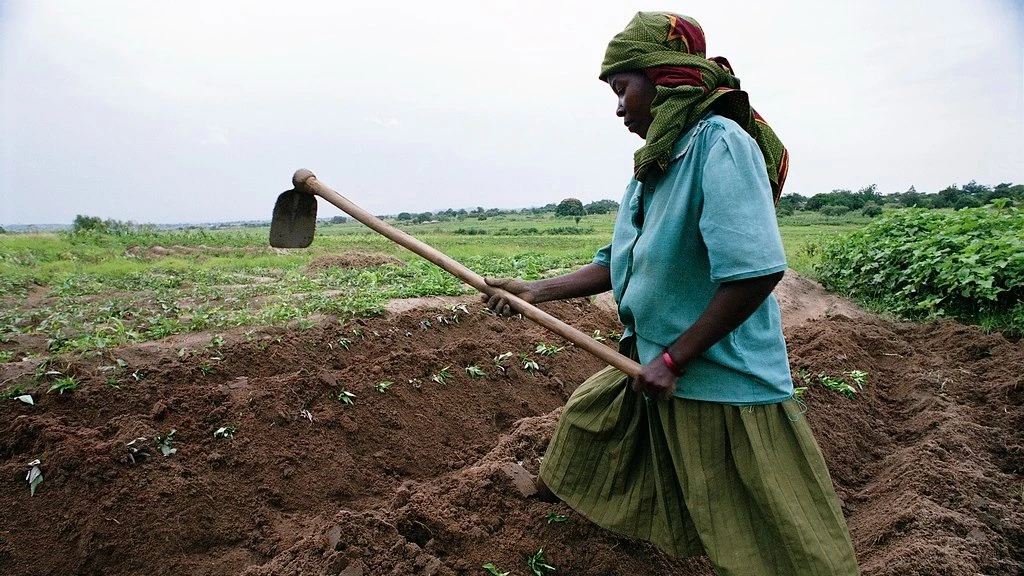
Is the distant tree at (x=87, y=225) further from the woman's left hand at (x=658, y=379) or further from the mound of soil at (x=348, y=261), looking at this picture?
the woman's left hand at (x=658, y=379)

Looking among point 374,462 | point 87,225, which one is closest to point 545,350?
point 374,462

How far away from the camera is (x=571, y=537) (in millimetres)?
2338

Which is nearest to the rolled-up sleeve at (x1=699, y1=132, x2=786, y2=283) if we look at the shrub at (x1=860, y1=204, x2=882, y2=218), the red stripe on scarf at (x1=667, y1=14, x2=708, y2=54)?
the red stripe on scarf at (x1=667, y1=14, x2=708, y2=54)

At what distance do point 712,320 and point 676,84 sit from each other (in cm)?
66

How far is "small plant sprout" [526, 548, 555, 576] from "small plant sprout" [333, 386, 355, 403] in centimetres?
166

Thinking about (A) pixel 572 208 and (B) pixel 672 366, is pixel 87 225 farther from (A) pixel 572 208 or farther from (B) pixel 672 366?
(A) pixel 572 208

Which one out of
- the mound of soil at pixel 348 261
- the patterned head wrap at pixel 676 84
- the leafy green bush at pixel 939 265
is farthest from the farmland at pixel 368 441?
the mound of soil at pixel 348 261

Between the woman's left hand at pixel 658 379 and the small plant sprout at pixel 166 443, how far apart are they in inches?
91.2

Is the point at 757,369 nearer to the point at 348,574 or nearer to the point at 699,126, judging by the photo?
the point at 699,126

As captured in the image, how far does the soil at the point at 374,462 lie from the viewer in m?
2.36

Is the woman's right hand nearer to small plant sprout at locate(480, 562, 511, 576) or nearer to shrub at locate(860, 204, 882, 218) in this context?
small plant sprout at locate(480, 562, 511, 576)

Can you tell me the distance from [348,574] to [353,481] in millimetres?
1105

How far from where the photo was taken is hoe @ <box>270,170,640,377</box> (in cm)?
206

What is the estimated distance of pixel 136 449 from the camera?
2.80 m
